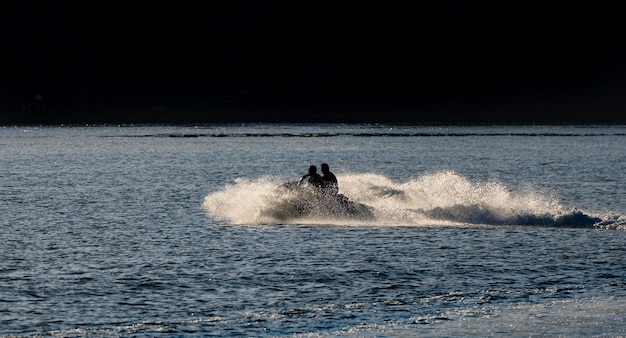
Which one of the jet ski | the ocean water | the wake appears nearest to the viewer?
the ocean water

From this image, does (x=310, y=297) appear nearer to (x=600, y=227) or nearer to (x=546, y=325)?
(x=546, y=325)

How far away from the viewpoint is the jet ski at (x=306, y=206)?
4275 centimetres

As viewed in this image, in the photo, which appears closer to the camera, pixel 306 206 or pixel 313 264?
pixel 313 264

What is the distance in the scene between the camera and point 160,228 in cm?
4228

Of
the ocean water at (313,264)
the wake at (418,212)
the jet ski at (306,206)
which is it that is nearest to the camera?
the ocean water at (313,264)

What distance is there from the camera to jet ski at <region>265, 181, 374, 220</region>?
42.8 m

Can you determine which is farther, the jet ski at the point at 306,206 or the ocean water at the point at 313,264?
the jet ski at the point at 306,206

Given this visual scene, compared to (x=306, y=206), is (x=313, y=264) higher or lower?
lower

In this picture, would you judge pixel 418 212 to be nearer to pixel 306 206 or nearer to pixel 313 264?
pixel 306 206

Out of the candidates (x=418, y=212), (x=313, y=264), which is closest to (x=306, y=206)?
(x=418, y=212)

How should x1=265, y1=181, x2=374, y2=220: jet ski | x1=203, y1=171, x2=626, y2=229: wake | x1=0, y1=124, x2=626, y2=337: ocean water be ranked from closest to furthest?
x1=0, y1=124, x2=626, y2=337: ocean water → x1=203, y1=171, x2=626, y2=229: wake → x1=265, y1=181, x2=374, y2=220: jet ski

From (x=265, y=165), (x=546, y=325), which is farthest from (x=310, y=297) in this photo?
(x=265, y=165)

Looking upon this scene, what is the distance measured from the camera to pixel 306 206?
42875mm

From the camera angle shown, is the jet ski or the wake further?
the jet ski
